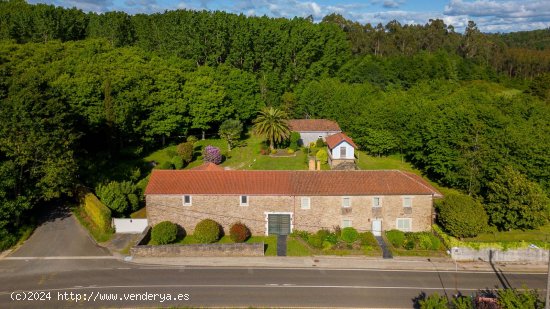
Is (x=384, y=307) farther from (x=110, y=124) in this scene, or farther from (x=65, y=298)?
(x=110, y=124)

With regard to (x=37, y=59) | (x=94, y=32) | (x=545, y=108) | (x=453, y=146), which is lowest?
(x=453, y=146)

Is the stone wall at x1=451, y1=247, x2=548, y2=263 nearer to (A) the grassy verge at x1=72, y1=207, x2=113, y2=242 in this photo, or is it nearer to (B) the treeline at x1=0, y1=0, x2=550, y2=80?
(A) the grassy verge at x1=72, y1=207, x2=113, y2=242

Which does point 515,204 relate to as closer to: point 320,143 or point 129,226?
point 320,143

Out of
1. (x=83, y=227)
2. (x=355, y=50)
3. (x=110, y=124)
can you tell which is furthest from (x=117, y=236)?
(x=355, y=50)

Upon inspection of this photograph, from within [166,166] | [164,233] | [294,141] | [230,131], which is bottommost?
[164,233]

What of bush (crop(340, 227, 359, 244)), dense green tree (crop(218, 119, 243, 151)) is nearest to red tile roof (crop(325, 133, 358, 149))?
dense green tree (crop(218, 119, 243, 151))

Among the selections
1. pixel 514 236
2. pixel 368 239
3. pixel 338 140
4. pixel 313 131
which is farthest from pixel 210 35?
pixel 514 236
